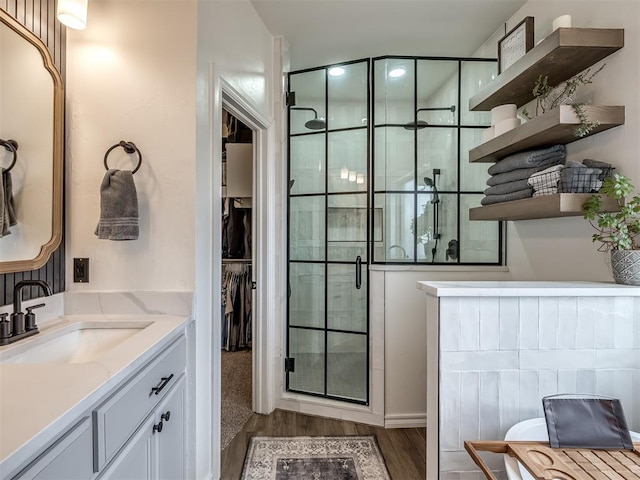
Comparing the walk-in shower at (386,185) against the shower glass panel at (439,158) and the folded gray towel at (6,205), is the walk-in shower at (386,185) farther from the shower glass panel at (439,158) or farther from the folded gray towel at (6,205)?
the folded gray towel at (6,205)

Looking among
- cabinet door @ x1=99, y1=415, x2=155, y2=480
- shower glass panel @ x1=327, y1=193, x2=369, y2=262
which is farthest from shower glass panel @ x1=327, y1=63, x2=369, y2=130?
cabinet door @ x1=99, y1=415, x2=155, y2=480

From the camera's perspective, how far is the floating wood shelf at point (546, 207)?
1.48 meters

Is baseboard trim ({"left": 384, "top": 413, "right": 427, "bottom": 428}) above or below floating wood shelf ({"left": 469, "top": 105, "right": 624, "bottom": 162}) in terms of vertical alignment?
below

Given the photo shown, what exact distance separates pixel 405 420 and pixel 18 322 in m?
2.18

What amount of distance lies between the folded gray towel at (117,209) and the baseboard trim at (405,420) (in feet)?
6.34

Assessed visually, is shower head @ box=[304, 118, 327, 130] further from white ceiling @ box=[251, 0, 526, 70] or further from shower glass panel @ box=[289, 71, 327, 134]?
white ceiling @ box=[251, 0, 526, 70]

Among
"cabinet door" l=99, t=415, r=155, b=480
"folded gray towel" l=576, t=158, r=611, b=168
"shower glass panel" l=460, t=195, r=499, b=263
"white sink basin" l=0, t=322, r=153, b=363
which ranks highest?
"folded gray towel" l=576, t=158, r=611, b=168

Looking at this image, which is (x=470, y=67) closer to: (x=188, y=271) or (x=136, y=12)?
(x=136, y=12)

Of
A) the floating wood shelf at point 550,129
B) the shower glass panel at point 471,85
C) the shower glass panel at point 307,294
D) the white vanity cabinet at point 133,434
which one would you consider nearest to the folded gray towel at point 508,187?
the floating wood shelf at point 550,129

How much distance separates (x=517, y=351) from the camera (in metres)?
1.30

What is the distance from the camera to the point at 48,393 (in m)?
0.84

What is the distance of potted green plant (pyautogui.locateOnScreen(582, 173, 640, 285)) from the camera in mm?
1352

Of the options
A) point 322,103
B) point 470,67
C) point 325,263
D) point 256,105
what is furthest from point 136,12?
point 470,67

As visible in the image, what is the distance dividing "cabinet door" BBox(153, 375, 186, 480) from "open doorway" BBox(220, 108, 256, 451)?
1597 millimetres
